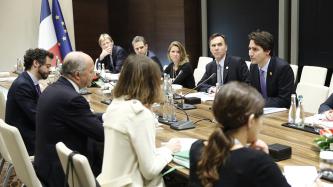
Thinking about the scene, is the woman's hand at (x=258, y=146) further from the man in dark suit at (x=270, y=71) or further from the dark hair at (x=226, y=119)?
the man in dark suit at (x=270, y=71)

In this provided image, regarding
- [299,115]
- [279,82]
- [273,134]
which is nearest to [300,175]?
[273,134]

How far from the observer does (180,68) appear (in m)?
5.20

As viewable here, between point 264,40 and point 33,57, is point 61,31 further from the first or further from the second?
point 264,40

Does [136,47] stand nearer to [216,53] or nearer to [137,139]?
[216,53]

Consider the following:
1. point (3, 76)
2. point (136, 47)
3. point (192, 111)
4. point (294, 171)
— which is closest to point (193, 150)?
point (294, 171)

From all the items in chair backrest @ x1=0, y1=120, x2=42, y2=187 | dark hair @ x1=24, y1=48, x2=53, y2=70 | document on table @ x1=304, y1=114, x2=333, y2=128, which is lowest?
chair backrest @ x1=0, y1=120, x2=42, y2=187

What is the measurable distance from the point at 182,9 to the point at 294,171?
513 centimetres

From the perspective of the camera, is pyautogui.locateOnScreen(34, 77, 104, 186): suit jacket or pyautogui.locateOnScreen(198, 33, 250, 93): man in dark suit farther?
pyautogui.locateOnScreen(198, 33, 250, 93): man in dark suit

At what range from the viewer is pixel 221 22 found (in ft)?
22.6

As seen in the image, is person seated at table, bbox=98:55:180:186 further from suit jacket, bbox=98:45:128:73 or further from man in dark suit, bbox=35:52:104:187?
suit jacket, bbox=98:45:128:73

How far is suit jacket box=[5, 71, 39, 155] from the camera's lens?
3475mm

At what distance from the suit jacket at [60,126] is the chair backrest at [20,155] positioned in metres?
0.09

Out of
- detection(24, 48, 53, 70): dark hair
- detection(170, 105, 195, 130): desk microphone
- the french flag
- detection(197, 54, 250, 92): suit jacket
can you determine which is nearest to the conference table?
detection(170, 105, 195, 130): desk microphone

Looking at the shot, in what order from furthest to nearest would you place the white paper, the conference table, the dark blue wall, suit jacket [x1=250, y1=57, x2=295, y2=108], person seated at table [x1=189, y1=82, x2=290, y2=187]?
the dark blue wall
suit jacket [x1=250, y1=57, x2=295, y2=108]
the conference table
the white paper
person seated at table [x1=189, y1=82, x2=290, y2=187]
